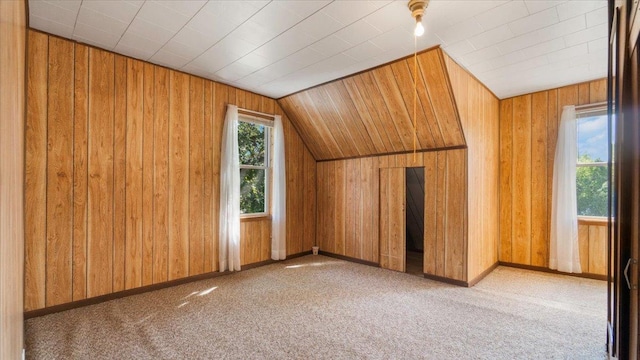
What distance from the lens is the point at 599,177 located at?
12.8ft

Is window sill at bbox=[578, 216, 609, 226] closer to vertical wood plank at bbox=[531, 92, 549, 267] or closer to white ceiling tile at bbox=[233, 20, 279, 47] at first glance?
vertical wood plank at bbox=[531, 92, 549, 267]

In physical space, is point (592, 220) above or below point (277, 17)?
below

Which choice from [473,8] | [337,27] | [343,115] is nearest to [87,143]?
[337,27]

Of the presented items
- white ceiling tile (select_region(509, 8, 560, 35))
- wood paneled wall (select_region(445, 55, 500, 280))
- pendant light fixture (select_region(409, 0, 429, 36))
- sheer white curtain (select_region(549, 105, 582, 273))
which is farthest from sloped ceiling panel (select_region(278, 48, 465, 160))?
sheer white curtain (select_region(549, 105, 582, 273))

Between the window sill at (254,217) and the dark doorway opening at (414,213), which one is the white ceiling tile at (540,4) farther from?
the window sill at (254,217)

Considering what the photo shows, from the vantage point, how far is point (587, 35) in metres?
2.63

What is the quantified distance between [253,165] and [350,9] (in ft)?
8.98

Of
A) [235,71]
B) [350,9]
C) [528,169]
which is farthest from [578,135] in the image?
[235,71]

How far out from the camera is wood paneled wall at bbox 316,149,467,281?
365 centimetres

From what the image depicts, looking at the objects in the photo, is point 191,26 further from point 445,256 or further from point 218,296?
point 445,256

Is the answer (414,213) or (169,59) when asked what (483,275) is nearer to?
(414,213)

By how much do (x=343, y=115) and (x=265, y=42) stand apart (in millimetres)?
1748

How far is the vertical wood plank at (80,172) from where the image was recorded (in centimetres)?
283

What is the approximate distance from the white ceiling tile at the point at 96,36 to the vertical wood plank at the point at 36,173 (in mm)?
320
